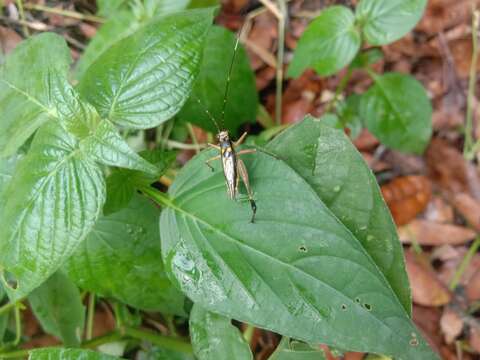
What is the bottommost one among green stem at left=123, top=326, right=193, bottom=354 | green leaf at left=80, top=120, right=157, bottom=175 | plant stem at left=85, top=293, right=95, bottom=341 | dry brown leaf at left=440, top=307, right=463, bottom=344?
dry brown leaf at left=440, top=307, right=463, bottom=344

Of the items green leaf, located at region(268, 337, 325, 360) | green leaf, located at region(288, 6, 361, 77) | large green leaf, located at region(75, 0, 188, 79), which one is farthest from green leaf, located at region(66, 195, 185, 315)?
green leaf, located at region(288, 6, 361, 77)

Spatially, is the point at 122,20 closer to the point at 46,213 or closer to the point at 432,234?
the point at 46,213

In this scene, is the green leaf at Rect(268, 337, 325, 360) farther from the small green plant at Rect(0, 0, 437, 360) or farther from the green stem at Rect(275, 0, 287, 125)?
the green stem at Rect(275, 0, 287, 125)

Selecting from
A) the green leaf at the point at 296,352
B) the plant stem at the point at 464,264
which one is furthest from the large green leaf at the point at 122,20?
the plant stem at the point at 464,264

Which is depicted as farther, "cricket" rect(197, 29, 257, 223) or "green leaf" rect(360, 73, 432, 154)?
"green leaf" rect(360, 73, 432, 154)

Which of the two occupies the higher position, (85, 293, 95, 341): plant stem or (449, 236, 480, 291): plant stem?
(85, 293, 95, 341): plant stem

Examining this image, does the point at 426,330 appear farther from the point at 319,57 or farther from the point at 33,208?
the point at 33,208
